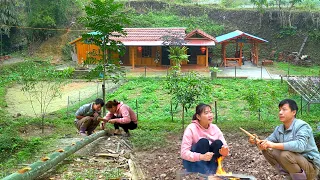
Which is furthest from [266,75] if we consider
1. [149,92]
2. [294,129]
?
[294,129]

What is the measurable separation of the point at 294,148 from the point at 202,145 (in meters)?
1.19

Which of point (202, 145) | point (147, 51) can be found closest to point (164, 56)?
point (147, 51)

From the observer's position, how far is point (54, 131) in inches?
392

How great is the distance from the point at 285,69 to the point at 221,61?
509 centimetres

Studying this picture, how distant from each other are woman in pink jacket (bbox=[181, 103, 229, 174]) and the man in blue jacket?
22.0 inches

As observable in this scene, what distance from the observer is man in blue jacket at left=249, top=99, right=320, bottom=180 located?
4.58 m

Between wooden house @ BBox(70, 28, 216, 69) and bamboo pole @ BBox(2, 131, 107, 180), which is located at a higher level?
wooden house @ BBox(70, 28, 216, 69)

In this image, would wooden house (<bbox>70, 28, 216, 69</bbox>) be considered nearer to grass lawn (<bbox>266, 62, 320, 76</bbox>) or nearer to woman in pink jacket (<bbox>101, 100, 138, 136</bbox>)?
grass lawn (<bbox>266, 62, 320, 76</bbox>)

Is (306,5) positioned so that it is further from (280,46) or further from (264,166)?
(264,166)

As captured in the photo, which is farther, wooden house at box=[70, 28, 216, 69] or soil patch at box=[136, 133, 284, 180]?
wooden house at box=[70, 28, 216, 69]

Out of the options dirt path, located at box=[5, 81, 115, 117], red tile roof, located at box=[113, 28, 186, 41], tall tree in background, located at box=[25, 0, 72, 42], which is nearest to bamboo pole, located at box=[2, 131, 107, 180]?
dirt path, located at box=[5, 81, 115, 117]

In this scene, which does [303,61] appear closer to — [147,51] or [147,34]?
[147,51]

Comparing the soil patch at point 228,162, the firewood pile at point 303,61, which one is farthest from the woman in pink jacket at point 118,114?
the firewood pile at point 303,61

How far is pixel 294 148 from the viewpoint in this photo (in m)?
4.55
